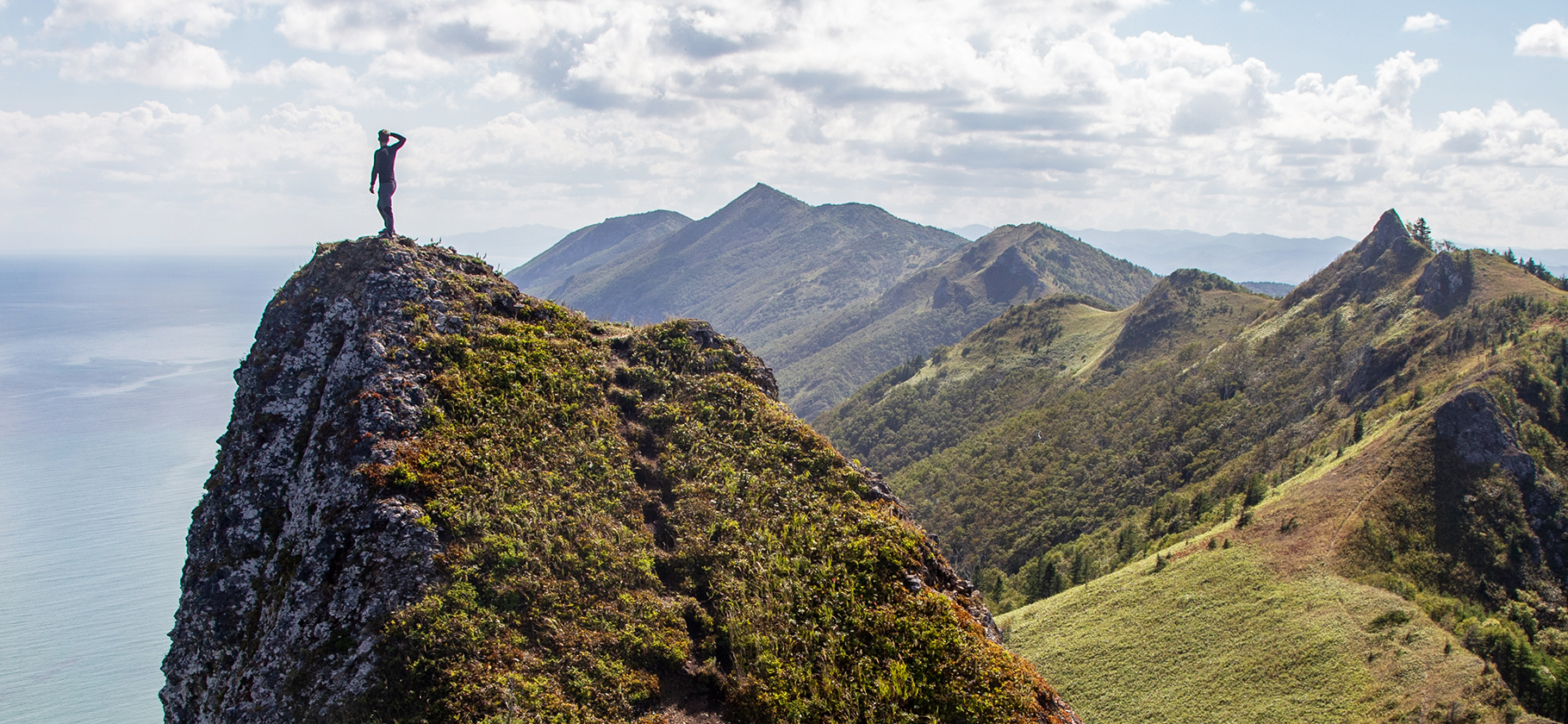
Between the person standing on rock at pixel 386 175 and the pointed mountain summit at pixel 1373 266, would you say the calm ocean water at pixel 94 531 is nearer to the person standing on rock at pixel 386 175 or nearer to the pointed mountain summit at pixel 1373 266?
the person standing on rock at pixel 386 175

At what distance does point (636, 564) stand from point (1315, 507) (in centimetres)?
6079

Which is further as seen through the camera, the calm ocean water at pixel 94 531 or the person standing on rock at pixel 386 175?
the calm ocean water at pixel 94 531

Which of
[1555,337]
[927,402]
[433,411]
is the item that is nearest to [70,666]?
[433,411]

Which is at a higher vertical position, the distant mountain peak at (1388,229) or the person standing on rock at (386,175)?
the distant mountain peak at (1388,229)

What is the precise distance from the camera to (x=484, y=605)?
15523 mm

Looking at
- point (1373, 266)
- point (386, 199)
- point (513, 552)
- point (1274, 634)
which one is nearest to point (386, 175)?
point (386, 199)

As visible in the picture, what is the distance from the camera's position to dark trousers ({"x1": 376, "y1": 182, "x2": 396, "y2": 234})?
77.7 ft

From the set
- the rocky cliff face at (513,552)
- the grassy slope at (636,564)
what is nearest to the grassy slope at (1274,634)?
→ the rocky cliff face at (513,552)

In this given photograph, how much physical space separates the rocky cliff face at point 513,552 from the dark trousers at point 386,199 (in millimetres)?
1375

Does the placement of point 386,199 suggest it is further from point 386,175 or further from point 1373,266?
point 1373,266

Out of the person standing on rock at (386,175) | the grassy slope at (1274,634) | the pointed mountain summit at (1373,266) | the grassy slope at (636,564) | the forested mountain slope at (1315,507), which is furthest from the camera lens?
the pointed mountain summit at (1373,266)

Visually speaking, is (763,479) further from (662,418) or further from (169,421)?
(169,421)

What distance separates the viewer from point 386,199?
23734mm

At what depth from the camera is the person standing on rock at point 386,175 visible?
23.3 metres
